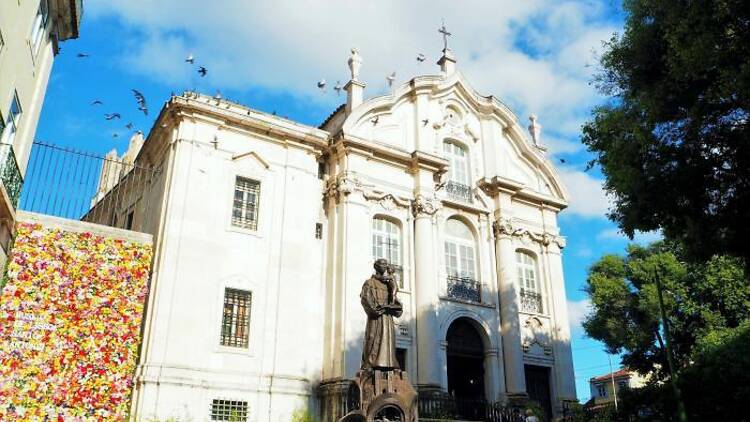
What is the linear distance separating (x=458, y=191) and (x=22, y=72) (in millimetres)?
13855

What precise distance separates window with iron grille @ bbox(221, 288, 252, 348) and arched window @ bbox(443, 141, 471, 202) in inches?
330

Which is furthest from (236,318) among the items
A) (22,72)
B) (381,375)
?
(22,72)

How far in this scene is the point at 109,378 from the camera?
14.1 meters

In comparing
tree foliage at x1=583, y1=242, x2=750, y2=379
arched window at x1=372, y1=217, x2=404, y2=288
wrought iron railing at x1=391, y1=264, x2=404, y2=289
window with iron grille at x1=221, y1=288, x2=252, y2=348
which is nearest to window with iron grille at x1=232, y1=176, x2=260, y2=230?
window with iron grille at x1=221, y1=288, x2=252, y2=348

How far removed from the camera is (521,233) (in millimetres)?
22344

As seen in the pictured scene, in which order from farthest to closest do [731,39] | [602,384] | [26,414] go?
1. [602,384]
2. [26,414]
3. [731,39]

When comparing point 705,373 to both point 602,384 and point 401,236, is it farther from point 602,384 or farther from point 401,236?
point 602,384

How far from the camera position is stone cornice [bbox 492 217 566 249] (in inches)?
857

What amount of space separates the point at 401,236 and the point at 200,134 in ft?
22.7

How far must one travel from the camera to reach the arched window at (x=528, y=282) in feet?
71.7

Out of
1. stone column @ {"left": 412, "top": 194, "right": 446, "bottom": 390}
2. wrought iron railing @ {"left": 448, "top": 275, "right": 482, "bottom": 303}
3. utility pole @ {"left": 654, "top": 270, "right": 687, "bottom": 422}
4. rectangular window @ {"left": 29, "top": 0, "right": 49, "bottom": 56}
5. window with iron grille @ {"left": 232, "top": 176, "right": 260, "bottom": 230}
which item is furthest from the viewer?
wrought iron railing @ {"left": 448, "top": 275, "right": 482, "bottom": 303}

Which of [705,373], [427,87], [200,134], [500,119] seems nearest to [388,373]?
[705,373]

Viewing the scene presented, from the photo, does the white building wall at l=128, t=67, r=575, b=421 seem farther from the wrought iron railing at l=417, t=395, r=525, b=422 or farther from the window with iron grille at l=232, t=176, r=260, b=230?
the wrought iron railing at l=417, t=395, r=525, b=422

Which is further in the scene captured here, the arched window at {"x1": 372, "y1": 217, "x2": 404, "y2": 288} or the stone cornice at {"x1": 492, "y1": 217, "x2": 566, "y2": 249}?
the stone cornice at {"x1": 492, "y1": 217, "x2": 566, "y2": 249}
